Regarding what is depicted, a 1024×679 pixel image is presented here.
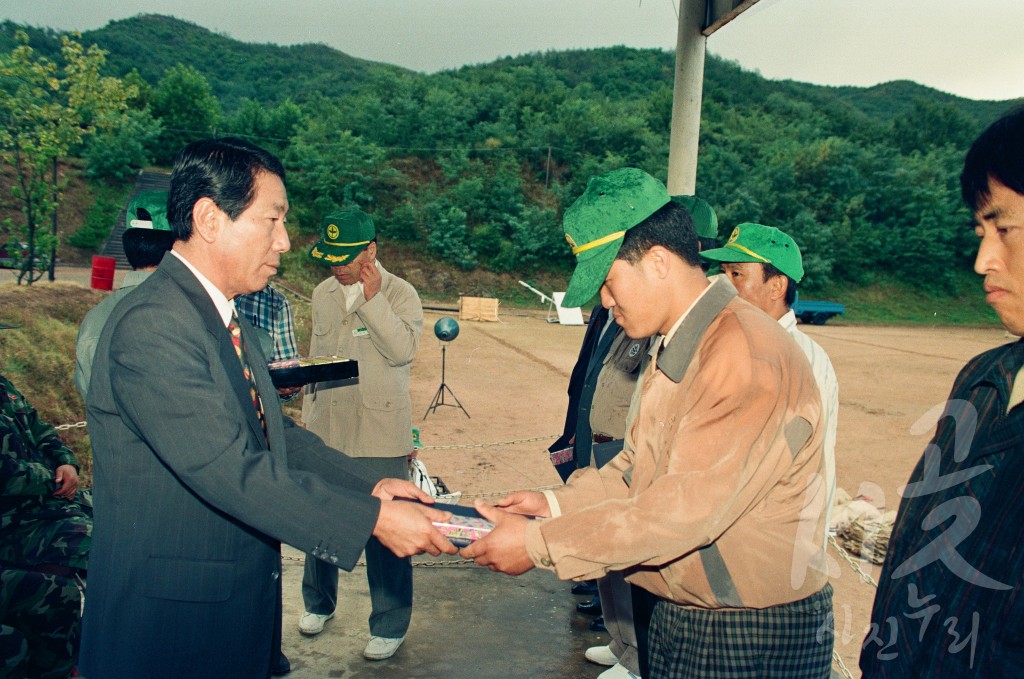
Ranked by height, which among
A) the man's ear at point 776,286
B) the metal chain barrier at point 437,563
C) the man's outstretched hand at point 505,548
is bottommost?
the metal chain barrier at point 437,563

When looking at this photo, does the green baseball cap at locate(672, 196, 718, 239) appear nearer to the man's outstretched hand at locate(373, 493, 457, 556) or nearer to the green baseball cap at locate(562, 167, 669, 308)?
the green baseball cap at locate(562, 167, 669, 308)

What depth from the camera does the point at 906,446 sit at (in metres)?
9.51

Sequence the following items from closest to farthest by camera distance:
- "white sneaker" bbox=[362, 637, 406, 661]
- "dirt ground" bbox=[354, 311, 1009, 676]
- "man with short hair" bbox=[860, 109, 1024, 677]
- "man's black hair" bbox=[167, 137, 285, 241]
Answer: "man with short hair" bbox=[860, 109, 1024, 677], "man's black hair" bbox=[167, 137, 285, 241], "white sneaker" bbox=[362, 637, 406, 661], "dirt ground" bbox=[354, 311, 1009, 676]

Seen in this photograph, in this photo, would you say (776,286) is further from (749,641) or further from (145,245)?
(145,245)

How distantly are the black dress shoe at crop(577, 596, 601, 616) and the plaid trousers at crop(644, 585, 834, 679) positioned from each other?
6.99ft

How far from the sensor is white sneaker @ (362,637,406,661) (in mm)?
3537

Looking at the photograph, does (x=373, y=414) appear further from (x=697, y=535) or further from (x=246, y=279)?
(x=697, y=535)

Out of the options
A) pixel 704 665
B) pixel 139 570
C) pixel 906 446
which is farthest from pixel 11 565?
pixel 906 446

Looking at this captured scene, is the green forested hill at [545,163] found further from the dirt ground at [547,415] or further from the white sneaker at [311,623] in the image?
the white sneaker at [311,623]

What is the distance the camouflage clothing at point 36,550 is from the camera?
2.69 metres

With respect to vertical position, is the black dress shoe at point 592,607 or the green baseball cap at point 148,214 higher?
the green baseball cap at point 148,214

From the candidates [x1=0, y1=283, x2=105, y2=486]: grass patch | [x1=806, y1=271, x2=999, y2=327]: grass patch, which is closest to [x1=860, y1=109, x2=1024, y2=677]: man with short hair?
[x1=0, y1=283, x2=105, y2=486]: grass patch

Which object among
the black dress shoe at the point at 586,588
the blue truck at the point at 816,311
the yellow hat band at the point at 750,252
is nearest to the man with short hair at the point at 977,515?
the yellow hat band at the point at 750,252

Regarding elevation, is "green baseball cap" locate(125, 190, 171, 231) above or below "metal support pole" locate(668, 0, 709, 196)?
below
